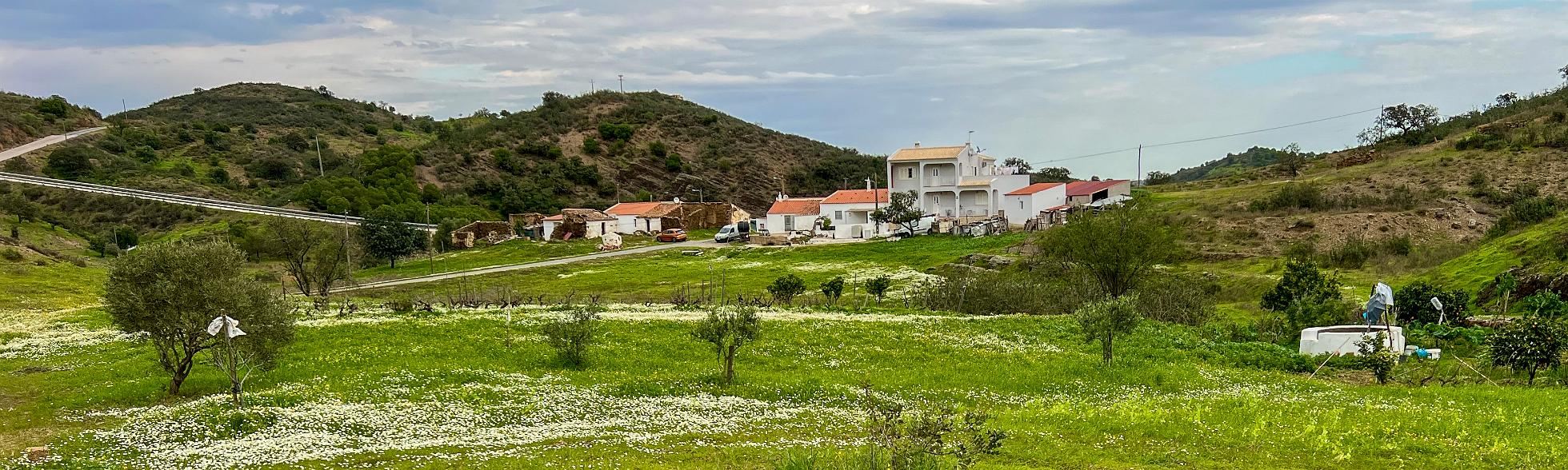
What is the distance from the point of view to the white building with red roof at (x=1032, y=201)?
3462 inches

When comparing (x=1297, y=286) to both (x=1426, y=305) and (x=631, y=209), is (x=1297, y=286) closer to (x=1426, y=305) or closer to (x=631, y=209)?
(x=1426, y=305)

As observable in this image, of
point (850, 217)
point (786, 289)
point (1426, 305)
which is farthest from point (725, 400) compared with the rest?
point (850, 217)

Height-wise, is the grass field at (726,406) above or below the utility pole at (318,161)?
below

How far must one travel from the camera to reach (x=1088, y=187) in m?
95.1

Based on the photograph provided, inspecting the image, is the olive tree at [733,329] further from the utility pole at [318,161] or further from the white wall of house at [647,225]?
the utility pole at [318,161]

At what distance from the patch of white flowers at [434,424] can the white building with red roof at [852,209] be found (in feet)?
224

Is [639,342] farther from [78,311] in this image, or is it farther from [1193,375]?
[78,311]

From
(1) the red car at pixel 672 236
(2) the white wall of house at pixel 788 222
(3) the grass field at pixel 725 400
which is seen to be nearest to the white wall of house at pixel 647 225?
(1) the red car at pixel 672 236

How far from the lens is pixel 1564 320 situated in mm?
26656

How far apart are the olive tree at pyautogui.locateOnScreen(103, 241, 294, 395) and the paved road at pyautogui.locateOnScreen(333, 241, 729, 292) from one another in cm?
3984

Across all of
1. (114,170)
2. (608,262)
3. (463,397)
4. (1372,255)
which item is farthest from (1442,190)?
(114,170)

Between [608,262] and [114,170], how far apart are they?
80.7 m

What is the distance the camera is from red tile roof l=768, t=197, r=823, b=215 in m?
98.7

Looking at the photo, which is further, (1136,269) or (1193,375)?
(1136,269)
